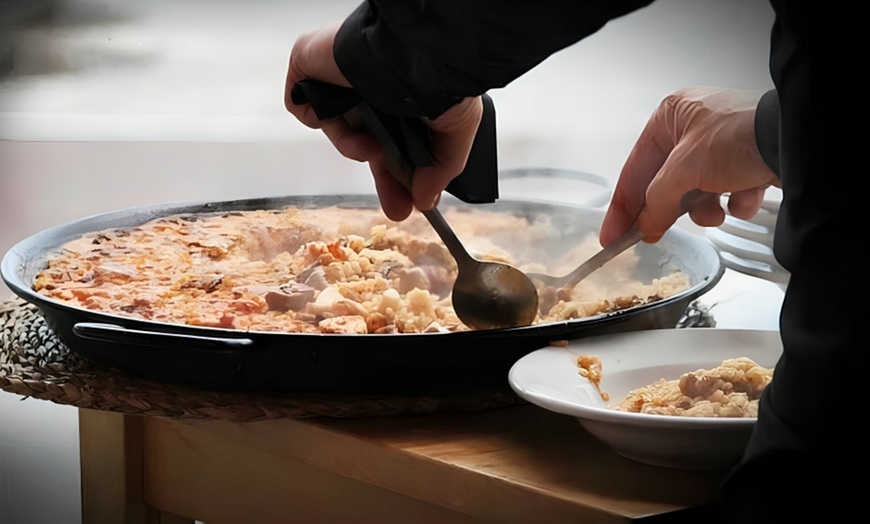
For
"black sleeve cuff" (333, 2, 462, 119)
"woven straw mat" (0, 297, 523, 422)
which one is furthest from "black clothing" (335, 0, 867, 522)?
"woven straw mat" (0, 297, 523, 422)

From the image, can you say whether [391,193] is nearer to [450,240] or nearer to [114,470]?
[450,240]

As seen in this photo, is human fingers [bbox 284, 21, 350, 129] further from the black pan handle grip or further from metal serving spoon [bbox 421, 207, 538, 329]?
metal serving spoon [bbox 421, 207, 538, 329]

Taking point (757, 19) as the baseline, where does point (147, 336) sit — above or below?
below

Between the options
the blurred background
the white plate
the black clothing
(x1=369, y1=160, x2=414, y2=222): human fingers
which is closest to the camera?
the black clothing

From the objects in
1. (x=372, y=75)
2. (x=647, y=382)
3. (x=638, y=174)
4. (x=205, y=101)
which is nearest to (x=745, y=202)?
(x=638, y=174)

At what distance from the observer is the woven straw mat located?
31.5 inches

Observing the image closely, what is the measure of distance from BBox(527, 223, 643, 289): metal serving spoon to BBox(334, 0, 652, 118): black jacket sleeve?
0.30 m

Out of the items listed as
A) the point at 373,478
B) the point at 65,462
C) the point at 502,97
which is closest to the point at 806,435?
the point at 373,478

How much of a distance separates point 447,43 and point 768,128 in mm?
340

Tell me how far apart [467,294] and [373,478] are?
221mm

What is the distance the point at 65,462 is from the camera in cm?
200

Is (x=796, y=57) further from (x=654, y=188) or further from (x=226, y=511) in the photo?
(x=226, y=511)

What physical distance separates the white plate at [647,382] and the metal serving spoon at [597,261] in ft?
0.53

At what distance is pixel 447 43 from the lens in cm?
65
